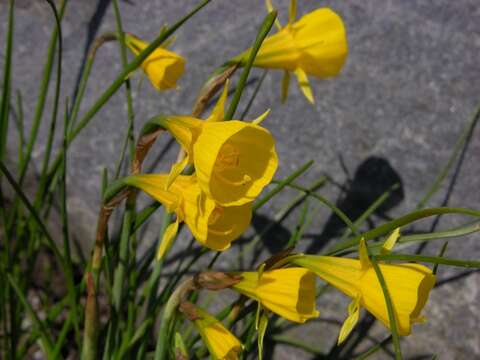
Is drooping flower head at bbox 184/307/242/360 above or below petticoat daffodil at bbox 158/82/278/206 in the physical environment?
below

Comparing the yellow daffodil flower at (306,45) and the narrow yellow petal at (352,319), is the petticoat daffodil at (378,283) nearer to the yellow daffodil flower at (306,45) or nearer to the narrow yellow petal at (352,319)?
the narrow yellow petal at (352,319)

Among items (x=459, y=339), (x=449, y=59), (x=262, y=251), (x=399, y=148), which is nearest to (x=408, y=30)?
(x=449, y=59)

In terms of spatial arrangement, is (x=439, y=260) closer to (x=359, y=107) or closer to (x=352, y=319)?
(x=352, y=319)

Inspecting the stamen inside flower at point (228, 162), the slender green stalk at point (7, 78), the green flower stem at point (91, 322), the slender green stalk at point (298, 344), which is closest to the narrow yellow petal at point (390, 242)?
the stamen inside flower at point (228, 162)

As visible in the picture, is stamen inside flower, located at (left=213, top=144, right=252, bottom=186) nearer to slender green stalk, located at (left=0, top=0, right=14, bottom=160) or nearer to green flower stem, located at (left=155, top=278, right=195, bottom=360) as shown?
green flower stem, located at (left=155, top=278, right=195, bottom=360)

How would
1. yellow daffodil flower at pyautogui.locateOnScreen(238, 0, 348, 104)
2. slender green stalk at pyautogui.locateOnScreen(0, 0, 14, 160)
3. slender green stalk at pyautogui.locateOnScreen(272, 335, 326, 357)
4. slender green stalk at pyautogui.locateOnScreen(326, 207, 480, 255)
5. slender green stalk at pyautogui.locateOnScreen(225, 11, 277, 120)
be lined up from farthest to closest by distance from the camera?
1. slender green stalk at pyautogui.locateOnScreen(272, 335, 326, 357)
2. slender green stalk at pyautogui.locateOnScreen(0, 0, 14, 160)
3. yellow daffodil flower at pyautogui.locateOnScreen(238, 0, 348, 104)
4. slender green stalk at pyautogui.locateOnScreen(225, 11, 277, 120)
5. slender green stalk at pyautogui.locateOnScreen(326, 207, 480, 255)

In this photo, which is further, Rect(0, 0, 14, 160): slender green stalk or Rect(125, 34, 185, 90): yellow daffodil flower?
Rect(0, 0, 14, 160): slender green stalk

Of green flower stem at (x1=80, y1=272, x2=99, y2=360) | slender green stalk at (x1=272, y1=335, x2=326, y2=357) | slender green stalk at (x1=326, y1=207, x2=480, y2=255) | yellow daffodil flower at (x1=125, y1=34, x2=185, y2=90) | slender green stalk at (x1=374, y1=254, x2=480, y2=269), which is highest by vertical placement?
yellow daffodil flower at (x1=125, y1=34, x2=185, y2=90)

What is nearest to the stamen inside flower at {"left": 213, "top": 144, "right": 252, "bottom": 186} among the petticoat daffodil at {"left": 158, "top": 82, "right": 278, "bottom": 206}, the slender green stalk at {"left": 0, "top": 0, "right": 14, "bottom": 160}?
the petticoat daffodil at {"left": 158, "top": 82, "right": 278, "bottom": 206}
